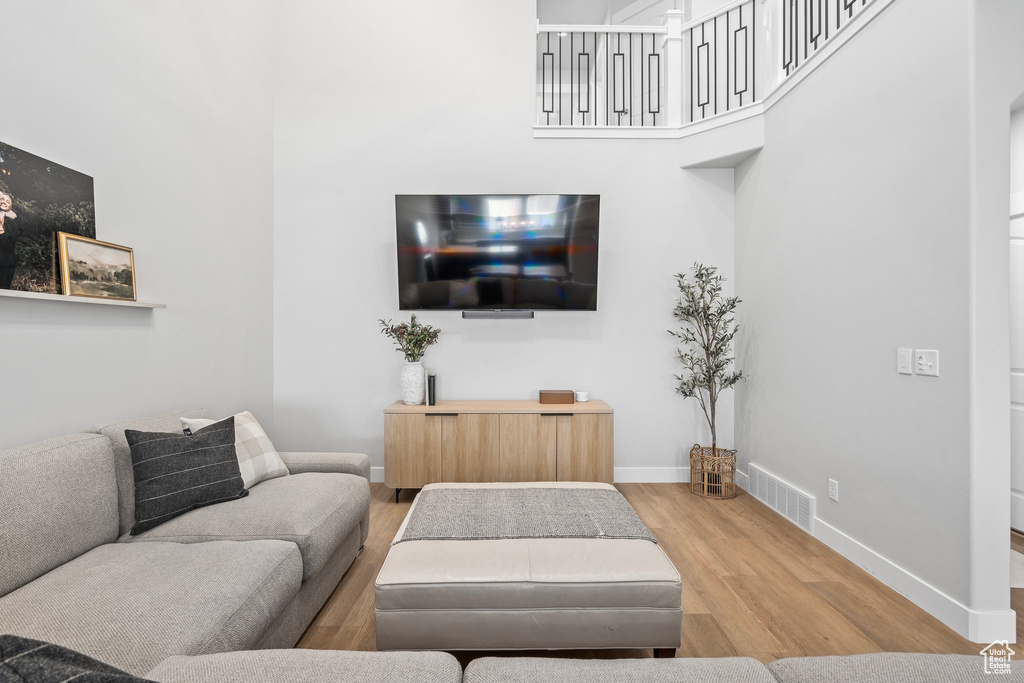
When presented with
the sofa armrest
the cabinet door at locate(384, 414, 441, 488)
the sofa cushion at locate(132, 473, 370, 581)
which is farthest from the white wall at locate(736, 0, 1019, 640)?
the sofa armrest

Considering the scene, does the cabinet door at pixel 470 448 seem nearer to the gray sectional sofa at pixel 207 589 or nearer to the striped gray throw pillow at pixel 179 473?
the gray sectional sofa at pixel 207 589

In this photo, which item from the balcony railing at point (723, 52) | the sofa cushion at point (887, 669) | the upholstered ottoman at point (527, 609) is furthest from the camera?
the balcony railing at point (723, 52)

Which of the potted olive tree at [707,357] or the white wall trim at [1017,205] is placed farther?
the potted olive tree at [707,357]

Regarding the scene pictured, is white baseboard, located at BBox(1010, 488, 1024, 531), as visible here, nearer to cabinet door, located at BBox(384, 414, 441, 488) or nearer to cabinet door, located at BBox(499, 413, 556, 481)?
cabinet door, located at BBox(499, 413, 556, 481)

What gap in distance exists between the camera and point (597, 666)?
95cm

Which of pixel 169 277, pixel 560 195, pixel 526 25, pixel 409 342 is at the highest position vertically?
pixel 526 25

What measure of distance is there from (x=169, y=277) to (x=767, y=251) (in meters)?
3.79

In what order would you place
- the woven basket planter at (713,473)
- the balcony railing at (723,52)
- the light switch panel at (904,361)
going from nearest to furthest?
the light switch panel at (904,361) → the balcony railing at (723,52) → the woven basket planter at (713,473)

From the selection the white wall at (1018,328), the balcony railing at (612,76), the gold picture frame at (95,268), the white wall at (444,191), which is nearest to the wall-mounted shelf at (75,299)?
the gold picture frame at (95,268)

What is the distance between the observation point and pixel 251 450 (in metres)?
2.29

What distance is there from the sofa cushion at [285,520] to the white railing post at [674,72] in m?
3.61

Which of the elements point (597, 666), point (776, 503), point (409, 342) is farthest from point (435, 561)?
point (776, 503)

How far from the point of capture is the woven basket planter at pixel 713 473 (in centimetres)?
346

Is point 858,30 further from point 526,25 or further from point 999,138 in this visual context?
point 526,25
